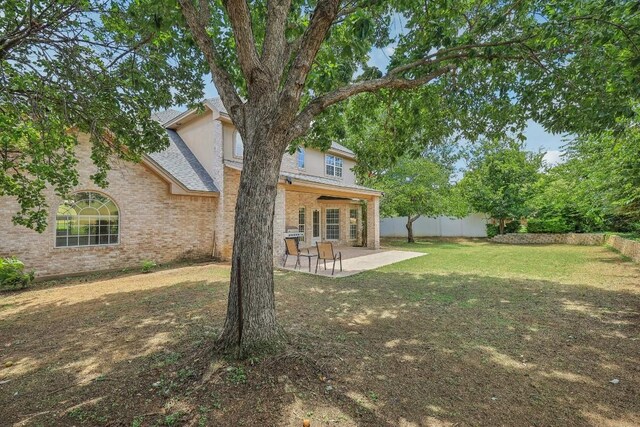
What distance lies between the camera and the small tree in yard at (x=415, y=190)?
19328 millimetres

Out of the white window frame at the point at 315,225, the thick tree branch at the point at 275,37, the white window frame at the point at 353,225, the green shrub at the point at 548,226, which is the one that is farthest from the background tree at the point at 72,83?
the green shrub at the point at 548,226

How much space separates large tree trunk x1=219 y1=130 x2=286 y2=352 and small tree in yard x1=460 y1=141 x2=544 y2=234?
911 inches

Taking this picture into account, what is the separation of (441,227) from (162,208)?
75.9 ft

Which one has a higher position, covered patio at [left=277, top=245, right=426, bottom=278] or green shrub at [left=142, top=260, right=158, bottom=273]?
green shrub at [left=142, top=260, right=158, bottom=273]

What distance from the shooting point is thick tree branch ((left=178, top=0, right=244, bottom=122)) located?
12.4 feet

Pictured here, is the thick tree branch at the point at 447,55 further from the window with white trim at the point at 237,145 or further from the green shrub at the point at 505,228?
the green shrub at the point at 505,228

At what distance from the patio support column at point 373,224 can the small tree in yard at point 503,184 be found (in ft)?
34.9

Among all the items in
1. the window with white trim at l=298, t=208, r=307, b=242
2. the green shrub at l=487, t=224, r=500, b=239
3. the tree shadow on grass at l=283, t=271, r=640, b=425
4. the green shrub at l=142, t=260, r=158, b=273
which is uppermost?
the window with white trim at l=298, t=208, r=307, b=242

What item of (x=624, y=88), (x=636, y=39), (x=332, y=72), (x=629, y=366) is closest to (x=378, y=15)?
(x=332, y=72)

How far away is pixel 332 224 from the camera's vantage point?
60.2 feet

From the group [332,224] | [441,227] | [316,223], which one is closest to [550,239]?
[441,227]

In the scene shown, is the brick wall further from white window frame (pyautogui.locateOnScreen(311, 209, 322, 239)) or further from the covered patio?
white window frame (pyautogui.locateOnScreen(311, 209, 322, 239))

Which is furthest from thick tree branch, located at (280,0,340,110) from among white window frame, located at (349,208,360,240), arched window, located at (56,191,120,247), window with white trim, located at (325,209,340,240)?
white window frame, located at (349,208,360,240)

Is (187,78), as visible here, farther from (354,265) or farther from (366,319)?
(354,265)
